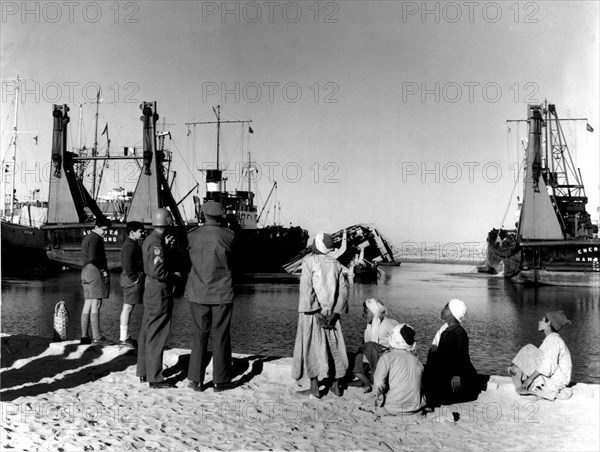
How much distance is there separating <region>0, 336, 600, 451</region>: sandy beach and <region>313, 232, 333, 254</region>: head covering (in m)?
1.24

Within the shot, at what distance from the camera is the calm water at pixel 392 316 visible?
11.9 metres

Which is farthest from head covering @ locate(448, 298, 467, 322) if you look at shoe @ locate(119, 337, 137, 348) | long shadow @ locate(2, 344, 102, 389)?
long shadow @ locate(2, 344, 102, 389)

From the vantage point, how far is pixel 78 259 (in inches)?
1352

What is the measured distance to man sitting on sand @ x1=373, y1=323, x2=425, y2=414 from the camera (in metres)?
4.11

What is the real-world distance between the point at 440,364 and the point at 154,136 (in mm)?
30483

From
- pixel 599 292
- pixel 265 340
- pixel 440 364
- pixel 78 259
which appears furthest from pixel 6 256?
pixel 440 364

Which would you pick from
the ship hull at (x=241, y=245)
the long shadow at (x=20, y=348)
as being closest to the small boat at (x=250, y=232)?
→ the ship hull at (x=241, y=245)

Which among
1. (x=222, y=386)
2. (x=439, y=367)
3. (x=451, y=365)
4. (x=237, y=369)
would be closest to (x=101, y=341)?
(x=237, y=369)

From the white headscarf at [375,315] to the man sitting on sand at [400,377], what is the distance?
0.69 meters

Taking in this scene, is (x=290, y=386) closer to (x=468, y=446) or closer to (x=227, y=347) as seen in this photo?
(x=227, y=347)

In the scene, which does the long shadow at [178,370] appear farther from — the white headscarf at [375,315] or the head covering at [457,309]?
the head covering at [457,309]

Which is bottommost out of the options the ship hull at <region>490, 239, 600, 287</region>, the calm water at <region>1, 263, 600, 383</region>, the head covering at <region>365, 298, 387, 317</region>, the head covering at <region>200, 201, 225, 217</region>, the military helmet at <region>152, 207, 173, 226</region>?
the calm water at <region>1, 263, 600, 383</region>

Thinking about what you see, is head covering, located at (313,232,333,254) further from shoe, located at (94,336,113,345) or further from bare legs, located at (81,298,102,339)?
shoe, located at (94,336,113,345)

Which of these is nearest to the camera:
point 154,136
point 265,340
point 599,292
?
point 265,340
